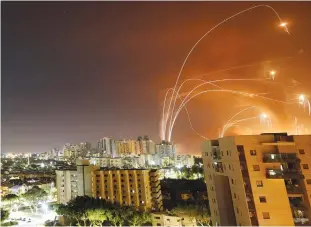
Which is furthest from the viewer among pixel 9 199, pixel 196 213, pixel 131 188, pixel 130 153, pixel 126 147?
pixel 126 147

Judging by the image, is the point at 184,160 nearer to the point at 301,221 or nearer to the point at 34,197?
the point at 34,197

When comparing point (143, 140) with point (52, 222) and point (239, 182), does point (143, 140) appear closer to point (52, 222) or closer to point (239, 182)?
point (52, 222)

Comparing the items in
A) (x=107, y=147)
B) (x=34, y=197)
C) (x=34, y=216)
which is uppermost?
(x=107, y=147)

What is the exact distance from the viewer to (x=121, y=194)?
11.4 meters

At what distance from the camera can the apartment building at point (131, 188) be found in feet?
37.0

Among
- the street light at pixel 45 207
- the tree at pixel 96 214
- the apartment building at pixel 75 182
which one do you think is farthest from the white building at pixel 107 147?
the tree at pixel 96 214

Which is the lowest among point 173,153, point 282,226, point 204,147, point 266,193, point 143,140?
point 282,226

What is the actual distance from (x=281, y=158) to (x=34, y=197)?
33.3 ft

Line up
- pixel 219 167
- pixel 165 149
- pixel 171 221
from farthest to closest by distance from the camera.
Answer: pixel 165 149 → pixel 171 221 → pixel 219 167

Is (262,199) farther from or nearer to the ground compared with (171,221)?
farther from the ground

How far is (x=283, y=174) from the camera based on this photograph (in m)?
5.24

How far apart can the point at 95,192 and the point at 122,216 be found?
12.3 ft

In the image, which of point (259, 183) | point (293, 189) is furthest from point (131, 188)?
point (293, 189)

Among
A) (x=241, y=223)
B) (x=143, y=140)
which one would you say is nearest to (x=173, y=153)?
(x=143, y=140)
